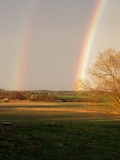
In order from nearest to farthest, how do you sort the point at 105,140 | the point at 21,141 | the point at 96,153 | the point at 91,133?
the point at 96,153 < the point at 21,141 < the point at 105,140 < the point at 91,133

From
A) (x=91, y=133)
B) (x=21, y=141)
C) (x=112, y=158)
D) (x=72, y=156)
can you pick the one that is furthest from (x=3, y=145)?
(x=91, y=133)

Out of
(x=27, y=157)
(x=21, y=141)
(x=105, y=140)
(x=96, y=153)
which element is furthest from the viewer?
(x=105, y=140)

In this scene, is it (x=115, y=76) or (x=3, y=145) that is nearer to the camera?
(x=3, y=145)

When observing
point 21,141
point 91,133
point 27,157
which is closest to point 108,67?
point 91,133

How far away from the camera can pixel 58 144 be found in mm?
13766

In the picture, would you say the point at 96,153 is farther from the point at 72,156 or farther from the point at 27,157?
the point at 27,157

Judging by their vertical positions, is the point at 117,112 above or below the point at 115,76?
below

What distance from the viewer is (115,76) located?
4547 cm

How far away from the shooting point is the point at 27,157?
10891mm

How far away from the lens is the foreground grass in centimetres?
1137

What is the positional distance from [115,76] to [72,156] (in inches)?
1385

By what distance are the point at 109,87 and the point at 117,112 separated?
4.12 metres

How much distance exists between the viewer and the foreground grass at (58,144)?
11.4m

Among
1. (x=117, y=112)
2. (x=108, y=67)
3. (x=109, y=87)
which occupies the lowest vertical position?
(x=117, y=112)
